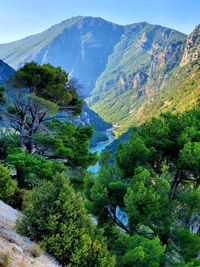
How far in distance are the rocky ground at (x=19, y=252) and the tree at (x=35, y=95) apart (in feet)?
40.0

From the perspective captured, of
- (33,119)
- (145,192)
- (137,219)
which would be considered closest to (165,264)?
(137,219)

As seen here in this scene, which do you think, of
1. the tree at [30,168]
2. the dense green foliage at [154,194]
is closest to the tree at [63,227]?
the dense green foliage at [154,194]

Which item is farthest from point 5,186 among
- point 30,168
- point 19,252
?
point 19,252

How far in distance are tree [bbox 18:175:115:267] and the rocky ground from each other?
318 millimetres

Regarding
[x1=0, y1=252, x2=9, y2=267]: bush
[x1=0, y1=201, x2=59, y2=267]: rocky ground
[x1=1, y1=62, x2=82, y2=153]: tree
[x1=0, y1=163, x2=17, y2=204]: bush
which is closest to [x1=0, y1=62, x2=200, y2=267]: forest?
[x1=0, y1=163, x2=17, y2=204]: bush

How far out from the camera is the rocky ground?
26.7 ft

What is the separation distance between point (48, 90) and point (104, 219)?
479 inches

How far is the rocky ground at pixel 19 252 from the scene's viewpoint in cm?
812

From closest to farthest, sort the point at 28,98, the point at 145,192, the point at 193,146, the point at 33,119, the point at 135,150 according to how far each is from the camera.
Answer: the point at 145,192 → the point at 193,146 → the point at 135,150 → the point at 28,98 → the point at 33,119

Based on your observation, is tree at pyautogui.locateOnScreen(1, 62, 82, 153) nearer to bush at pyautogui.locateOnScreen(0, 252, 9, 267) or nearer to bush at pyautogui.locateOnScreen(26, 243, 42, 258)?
bush at pyautogui.locateOnScreen(26, 243, 42, 258)

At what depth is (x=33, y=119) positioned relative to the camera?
24.6 m

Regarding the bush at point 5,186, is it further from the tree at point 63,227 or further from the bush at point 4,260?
the bush at point 4,260

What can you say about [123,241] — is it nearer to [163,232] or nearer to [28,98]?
[163,232]

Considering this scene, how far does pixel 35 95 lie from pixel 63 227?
13.6 m
